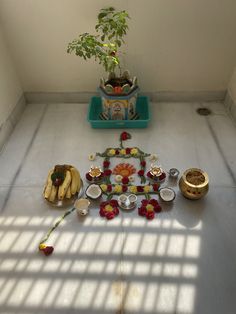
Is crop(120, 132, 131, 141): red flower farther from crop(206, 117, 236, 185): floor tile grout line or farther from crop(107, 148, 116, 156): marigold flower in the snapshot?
crop(206, 117, 236, 185): floor tile grout line

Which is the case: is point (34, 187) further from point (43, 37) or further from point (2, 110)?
point (43, 37)

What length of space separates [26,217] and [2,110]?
799 mm

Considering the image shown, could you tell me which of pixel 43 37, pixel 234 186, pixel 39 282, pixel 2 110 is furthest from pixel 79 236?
pixel 43 37

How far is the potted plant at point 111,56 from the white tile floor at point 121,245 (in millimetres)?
235

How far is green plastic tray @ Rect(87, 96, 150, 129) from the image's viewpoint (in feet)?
6.03

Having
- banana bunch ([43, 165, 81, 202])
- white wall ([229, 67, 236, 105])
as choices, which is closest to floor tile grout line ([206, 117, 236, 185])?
white wall ([229, 67, 236, 105])

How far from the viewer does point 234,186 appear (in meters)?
1.48

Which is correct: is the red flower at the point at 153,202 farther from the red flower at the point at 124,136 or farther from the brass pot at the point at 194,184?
the red flower at the point at 124,136

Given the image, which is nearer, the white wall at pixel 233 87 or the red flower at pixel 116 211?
the red flower at pixel 116 211

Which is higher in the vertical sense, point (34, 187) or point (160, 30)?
point (160, 30)

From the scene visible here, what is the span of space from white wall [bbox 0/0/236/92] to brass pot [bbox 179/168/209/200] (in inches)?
35.7

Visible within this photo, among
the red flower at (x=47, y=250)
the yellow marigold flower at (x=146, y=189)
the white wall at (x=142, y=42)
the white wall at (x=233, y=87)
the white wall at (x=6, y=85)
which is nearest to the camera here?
the red flower at (x=47, y=250)

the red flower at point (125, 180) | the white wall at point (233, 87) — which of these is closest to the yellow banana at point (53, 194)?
the red flower at point (125, 180)

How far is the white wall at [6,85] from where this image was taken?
1764mm
